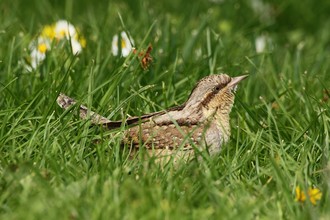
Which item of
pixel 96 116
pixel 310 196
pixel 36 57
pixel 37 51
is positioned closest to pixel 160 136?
pixel 96 116

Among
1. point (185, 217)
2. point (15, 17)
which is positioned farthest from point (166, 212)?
point (15, 17)

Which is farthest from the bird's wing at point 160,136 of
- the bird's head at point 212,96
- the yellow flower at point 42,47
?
the yellow flower at point 42,47

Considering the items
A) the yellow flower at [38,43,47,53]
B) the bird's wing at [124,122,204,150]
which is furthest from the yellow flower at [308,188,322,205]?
the yellow flower at [38,43,47,53]

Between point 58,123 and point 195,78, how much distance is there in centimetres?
163

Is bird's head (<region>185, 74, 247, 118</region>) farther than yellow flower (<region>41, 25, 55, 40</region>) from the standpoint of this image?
No

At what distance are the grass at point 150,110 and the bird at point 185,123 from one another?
95 mm

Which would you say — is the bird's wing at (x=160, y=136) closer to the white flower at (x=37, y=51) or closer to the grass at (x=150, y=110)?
the grass at (x=150, y=110)

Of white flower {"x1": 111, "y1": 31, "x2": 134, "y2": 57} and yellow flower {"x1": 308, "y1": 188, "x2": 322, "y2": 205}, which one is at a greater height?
white flower {"x1": 111, "y1": 31, "x2": 134, "y2": 57}

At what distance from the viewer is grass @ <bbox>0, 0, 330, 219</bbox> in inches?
178

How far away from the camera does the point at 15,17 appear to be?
8.34 metres

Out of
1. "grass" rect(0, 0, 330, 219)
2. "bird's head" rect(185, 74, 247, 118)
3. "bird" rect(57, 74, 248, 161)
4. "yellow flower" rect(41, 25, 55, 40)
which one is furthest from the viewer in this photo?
"yellow flower" rect(41, 25, 55, 40)

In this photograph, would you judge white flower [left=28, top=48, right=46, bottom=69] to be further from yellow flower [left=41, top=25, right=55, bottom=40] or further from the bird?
the bird

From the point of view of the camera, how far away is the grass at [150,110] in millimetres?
4527

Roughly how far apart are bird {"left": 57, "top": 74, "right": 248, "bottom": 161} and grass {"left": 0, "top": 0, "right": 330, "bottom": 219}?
0.10m
